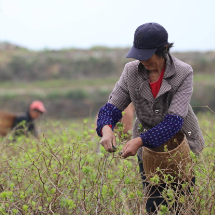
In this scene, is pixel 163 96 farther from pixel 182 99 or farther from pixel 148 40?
pixel 148 40

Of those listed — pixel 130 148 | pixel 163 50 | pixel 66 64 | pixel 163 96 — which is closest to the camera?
pixel 130 148

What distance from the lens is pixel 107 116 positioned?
2.39m

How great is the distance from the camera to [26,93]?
18500mm

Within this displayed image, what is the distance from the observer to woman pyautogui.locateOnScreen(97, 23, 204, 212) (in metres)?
2.18

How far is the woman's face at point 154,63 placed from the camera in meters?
2.24

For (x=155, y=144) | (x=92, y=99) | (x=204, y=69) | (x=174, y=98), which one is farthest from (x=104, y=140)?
(x=204, y=69)

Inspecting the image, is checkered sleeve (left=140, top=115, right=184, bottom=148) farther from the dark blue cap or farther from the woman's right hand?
the dark blue cap

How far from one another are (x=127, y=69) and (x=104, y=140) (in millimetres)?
524

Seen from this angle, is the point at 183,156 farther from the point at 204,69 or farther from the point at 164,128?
the point at 204,69

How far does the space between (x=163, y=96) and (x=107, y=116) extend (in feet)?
1.22

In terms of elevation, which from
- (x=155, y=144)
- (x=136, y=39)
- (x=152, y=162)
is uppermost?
(x=136, y=39)

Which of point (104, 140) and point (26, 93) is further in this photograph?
point (26, 93)

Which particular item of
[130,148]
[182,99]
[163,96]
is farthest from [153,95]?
[130,148]

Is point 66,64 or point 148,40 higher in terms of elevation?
point 148,40
